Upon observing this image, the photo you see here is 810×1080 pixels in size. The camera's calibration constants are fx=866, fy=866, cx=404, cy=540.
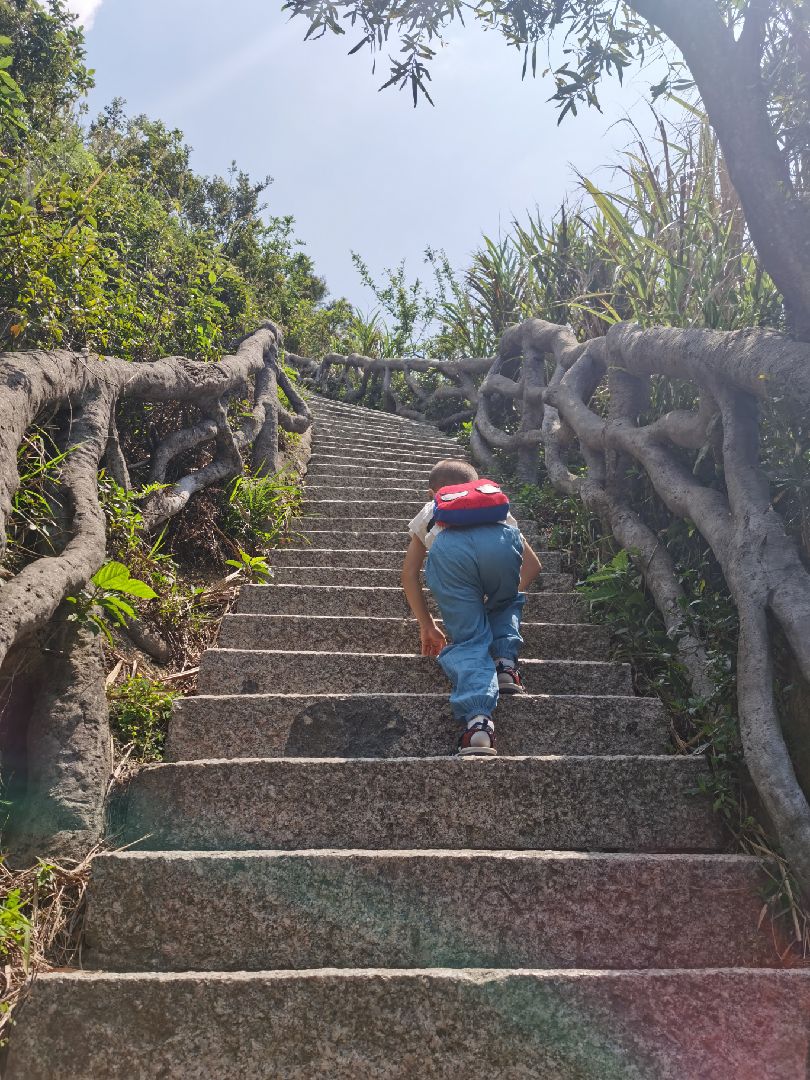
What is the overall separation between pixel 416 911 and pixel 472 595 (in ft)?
4.21

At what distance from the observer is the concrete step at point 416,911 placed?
84.4 inches

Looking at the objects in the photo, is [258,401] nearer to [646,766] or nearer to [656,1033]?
[646,766]

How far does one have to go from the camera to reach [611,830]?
2.54m

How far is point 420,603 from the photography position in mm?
3375

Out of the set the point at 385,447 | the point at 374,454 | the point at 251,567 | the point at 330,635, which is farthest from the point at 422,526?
the point at 385,447

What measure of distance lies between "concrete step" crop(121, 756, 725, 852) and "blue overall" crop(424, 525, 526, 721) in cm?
51

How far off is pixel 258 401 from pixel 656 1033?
4.55m

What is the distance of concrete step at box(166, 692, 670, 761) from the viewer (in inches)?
115

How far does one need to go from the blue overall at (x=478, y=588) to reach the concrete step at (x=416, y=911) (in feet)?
2.95

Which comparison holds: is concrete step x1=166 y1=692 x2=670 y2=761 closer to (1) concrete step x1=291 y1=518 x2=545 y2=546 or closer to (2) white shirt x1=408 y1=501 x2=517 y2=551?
(2) white shirt x1=408 y1=501 x2=517 y2=551

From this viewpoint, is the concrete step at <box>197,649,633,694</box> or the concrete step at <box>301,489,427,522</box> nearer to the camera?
the concrete step at <box>197,649,633,694</box>

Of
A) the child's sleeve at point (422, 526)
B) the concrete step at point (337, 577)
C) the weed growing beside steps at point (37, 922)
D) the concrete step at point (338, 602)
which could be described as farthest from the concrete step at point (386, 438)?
the weed growing beside steps at point (37, 922)

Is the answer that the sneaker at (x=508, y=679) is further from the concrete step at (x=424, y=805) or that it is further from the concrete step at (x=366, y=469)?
the concrete step at (x=366, y=469)

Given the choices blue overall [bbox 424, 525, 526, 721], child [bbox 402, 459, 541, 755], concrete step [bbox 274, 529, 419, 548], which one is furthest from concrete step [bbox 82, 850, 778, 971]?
concrete step [bbox 274, 529, 419, 548]
